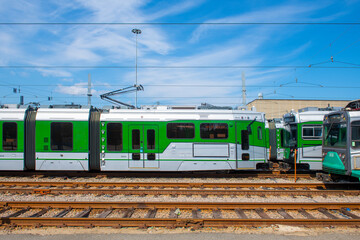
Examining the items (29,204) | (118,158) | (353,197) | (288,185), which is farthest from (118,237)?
(353,197)

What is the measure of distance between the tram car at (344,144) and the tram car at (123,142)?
3308mm

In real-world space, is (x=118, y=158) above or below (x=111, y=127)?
below

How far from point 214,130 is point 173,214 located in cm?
548

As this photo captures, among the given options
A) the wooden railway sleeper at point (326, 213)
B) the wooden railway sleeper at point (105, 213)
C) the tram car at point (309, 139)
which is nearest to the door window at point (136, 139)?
the wooden railway sleeper at point (105, 213)

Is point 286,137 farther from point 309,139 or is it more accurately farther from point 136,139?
point 136,139

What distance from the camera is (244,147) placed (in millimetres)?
11289

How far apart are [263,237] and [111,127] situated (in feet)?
27.3

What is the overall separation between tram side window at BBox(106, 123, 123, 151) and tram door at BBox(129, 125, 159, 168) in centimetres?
54

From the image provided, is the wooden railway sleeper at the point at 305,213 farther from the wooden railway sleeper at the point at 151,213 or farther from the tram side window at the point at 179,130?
the tram side window at the point at 179,130

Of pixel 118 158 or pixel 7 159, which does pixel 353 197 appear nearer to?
pixel 118 158

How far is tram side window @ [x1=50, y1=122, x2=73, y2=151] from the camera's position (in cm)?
1114

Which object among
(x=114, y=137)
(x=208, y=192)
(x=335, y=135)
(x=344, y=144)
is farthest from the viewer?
(x=114, y=137)

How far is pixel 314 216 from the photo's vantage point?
6617 mm

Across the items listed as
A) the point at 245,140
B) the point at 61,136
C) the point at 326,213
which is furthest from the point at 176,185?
the point at 61,136
